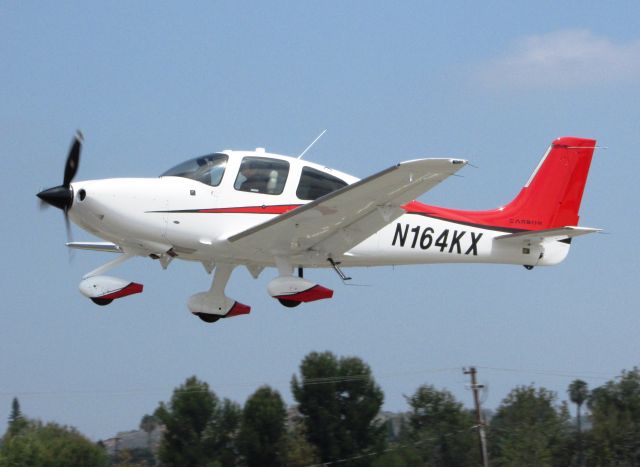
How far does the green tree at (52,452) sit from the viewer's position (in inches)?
1435

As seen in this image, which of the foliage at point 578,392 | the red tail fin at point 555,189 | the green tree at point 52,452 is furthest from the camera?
the foliage at point 578,392

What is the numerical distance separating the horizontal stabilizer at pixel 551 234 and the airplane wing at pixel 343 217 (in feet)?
8.86

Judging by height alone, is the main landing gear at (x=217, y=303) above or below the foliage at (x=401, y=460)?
above

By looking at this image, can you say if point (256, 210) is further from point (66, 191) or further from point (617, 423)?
point (617, 423)

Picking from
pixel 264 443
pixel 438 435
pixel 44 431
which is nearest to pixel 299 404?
pixel 264 443

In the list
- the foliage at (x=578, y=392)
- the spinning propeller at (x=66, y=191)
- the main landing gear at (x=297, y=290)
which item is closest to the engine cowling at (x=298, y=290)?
the main landing gear at (x=297, y=290)

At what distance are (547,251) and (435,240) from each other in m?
1.99

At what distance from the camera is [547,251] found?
631 inches

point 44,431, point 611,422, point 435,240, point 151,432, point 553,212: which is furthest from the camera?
point 151,432

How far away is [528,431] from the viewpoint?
36.3 metres

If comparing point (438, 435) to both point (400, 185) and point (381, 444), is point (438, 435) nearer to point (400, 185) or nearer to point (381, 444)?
point (381, 444)

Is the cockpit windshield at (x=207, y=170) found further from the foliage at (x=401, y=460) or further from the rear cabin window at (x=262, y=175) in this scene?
the foliage at (x=401, y=460)

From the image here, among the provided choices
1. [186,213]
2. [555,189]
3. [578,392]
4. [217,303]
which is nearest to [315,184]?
[186,213]

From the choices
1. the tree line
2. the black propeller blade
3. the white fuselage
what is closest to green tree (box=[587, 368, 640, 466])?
the tree line
